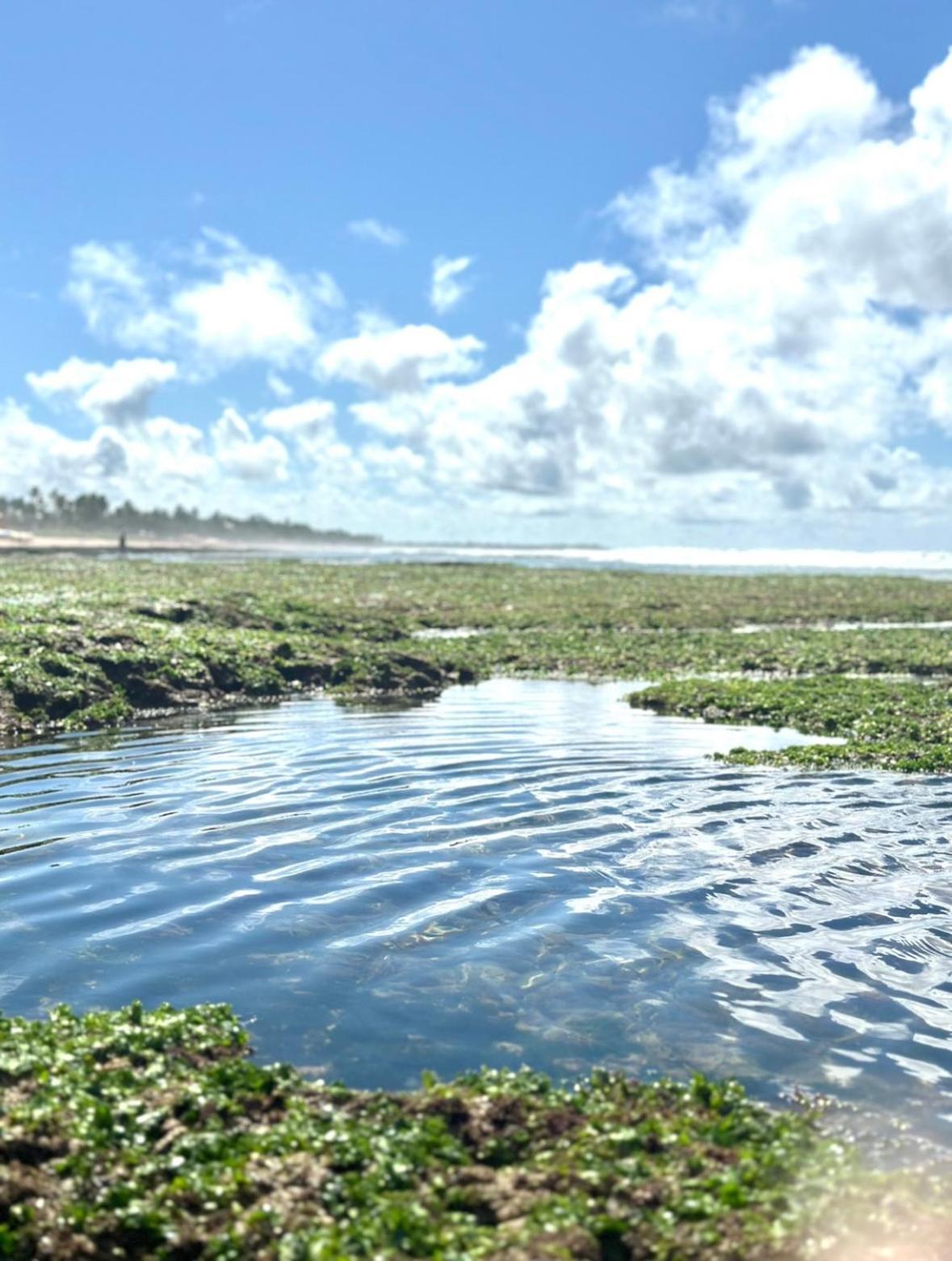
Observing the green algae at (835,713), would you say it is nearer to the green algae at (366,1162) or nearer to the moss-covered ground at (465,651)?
the moss-covered ground at (465,651)

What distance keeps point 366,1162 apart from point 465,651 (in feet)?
107

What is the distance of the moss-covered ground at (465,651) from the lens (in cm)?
2720

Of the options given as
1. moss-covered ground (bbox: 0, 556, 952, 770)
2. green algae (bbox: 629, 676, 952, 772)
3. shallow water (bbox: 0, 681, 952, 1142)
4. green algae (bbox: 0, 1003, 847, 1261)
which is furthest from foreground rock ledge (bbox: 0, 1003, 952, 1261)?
moss-covered ground (bbox: 0, 556, 952, 770)

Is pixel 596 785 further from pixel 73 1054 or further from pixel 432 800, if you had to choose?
pixel 73 1054

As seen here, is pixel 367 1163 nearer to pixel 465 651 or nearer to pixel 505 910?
pixel 505 910

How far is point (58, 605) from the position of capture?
1508 inches

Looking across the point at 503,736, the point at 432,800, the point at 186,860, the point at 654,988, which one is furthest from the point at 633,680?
the point at 654,988

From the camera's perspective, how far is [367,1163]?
7562mm

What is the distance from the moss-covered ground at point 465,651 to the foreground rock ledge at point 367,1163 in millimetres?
14574

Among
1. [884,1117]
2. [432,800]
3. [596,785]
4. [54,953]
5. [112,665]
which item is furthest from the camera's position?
[112,665]

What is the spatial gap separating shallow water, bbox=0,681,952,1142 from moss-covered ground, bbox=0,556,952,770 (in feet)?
17.3

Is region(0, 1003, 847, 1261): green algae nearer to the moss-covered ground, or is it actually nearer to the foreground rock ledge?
the foreground rock ledge

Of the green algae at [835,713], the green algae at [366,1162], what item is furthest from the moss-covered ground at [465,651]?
the green algae at [366,1162]

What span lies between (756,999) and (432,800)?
8571 mm
